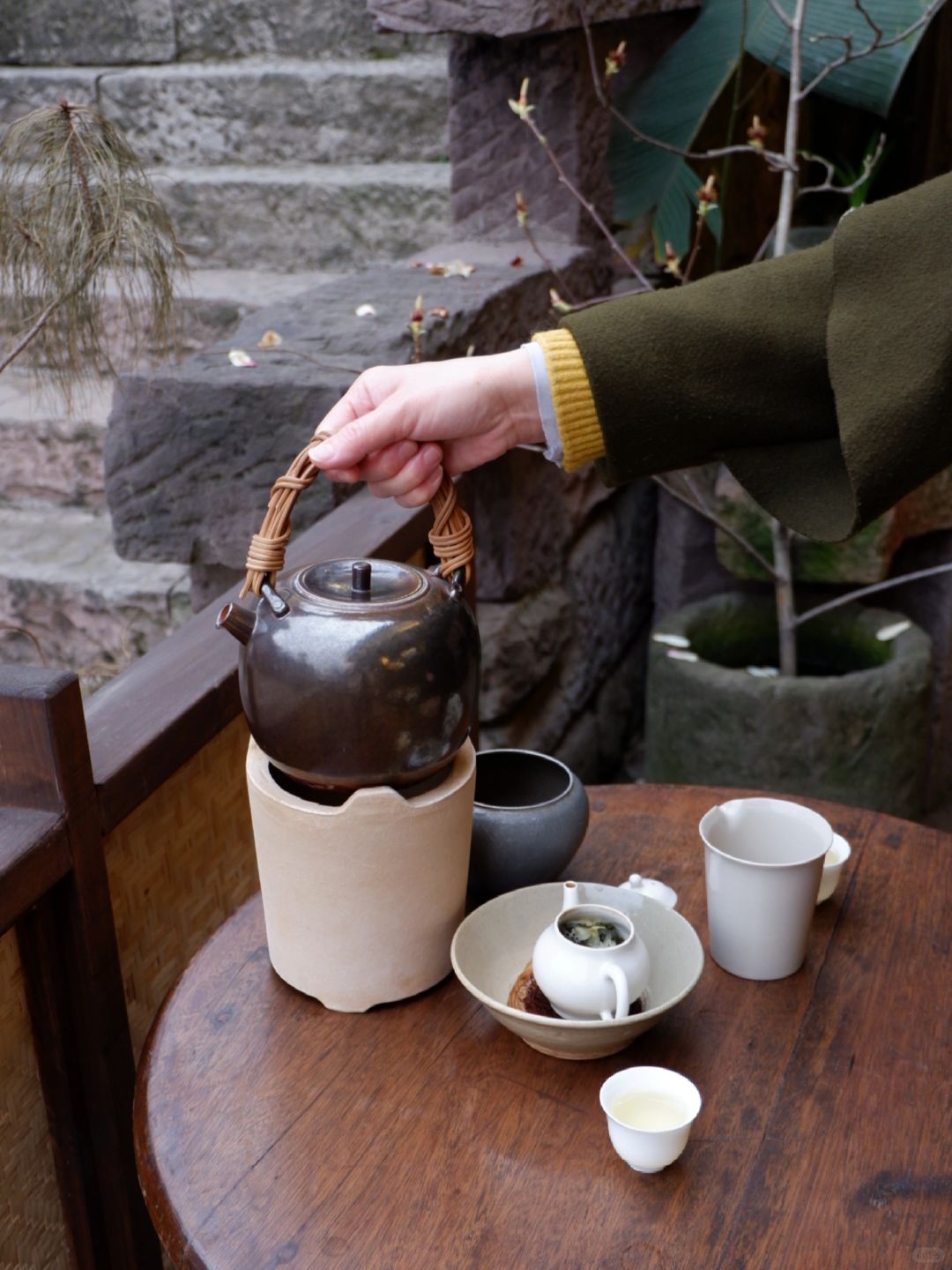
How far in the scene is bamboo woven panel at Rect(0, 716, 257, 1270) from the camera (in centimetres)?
135

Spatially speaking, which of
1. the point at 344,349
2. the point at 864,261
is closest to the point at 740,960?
the point at 864,261

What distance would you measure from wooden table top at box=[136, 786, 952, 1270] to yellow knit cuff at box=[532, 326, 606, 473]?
0.55 meters

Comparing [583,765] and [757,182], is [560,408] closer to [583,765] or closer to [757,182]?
[583,765]

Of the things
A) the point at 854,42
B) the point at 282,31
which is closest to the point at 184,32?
the point at 282,31

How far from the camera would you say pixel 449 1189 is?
1095 millimetres

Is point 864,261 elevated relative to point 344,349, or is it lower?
elevated

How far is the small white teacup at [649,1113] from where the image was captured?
1076 millimetres

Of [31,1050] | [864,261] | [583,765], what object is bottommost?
[583,765]

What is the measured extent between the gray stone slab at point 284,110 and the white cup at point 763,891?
2.61 meters

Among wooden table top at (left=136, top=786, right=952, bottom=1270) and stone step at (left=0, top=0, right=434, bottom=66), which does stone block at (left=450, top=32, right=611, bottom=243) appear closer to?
stone step at (left=0, top=0, right=434, bottom=66)

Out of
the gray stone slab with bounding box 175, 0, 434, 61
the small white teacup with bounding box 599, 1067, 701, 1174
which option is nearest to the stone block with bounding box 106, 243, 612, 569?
the small white teacup with bounding box 599, 1067, 701, 1174

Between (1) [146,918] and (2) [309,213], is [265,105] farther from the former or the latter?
(1) [146,918]

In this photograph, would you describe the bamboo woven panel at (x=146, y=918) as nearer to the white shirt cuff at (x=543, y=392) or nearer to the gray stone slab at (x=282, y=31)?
the white shirt cuff at (x=543, y=392)

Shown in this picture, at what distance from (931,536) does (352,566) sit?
2.54m
